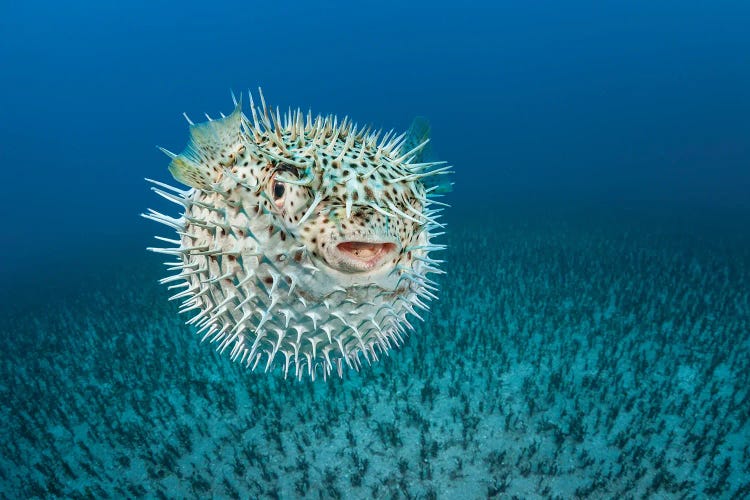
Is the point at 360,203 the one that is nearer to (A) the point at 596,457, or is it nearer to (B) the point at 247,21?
(A) the point at 596,457

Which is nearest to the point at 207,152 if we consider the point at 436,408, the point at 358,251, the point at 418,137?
the point at 358,251

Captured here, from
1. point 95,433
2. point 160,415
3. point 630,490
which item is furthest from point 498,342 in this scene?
point 95,433

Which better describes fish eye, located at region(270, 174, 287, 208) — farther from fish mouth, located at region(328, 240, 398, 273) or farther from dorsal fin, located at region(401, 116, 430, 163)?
dorsal fin, located at region(401, 116, 430, 163)

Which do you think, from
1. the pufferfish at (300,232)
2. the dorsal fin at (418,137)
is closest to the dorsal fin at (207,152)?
the pufferfish at (300,232)

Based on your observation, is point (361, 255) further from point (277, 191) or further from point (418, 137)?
point (418, 137)

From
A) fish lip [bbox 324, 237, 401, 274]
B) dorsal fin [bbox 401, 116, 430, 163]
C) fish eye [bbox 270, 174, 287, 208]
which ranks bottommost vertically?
fish lip [bbox 324, 237, 401, 274]

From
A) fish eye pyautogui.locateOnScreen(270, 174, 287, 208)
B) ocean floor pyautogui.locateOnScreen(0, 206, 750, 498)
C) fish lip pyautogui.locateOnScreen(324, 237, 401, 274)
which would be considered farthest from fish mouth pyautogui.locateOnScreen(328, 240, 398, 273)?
ocean floor pyautogui.locateOnScreen(0, 206, 750, 498)

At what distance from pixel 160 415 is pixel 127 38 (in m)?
108

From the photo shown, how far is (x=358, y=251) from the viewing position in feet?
3.72

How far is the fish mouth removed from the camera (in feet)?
3.54

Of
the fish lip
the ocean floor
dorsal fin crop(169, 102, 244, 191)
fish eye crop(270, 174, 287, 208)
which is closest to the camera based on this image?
the fish lip

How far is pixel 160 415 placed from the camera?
5164 millimetres

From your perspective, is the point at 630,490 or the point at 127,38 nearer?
the point at 630,490

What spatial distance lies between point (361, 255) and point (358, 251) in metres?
0.01
